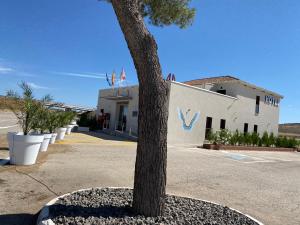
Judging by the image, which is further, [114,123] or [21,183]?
[114,123]

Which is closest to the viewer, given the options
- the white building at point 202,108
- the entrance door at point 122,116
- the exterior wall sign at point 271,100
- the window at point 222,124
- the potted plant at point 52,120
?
the potted plant at point 52,120

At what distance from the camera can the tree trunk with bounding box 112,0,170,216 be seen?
14.1 feet

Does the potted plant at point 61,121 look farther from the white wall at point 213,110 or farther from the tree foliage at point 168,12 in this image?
the white wall at point 213,110

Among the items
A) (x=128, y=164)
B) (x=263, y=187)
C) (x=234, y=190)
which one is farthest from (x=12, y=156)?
(x=263, y=187)

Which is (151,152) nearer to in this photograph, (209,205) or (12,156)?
(209,205)

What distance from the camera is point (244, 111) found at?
2875 cm

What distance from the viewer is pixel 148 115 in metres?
4.36

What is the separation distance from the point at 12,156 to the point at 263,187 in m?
6.58

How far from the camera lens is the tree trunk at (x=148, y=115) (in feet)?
14.1

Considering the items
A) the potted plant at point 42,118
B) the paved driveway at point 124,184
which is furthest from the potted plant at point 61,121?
the paved driveway at point 124,184

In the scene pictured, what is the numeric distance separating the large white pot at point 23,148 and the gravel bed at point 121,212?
10.3ft

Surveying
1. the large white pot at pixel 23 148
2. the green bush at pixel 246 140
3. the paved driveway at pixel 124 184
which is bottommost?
the paved driveway at pixel 124 184

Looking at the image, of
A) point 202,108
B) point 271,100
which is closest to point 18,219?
point 202,108

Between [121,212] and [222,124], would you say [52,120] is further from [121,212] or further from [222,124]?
[222,124]
